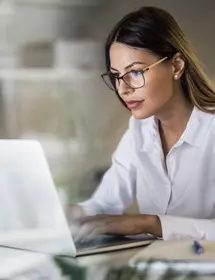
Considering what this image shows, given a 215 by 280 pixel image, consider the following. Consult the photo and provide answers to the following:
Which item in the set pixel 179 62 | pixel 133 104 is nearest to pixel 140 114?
pixel 133 104

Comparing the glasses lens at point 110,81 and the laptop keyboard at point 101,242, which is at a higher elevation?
the glasses lens at point 110,81

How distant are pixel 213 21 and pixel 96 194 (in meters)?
0.44

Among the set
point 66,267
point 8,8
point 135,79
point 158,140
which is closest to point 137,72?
point 135,79

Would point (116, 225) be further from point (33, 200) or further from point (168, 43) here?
point (168, 43)

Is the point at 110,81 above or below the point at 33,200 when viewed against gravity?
above

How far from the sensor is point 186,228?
1.09 metres

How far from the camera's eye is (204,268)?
41.9 inches

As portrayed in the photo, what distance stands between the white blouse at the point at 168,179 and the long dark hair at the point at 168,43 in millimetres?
40

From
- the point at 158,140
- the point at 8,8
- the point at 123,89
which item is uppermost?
the point at 8,8

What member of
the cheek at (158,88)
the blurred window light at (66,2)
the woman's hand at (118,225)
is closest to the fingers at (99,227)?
the woman's hand at (118,225)

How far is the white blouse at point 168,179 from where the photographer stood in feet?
3.57

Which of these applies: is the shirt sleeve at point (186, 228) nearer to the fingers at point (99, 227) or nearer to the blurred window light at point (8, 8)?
the fingers at point (99, 227)

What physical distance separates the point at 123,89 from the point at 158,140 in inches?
5.2

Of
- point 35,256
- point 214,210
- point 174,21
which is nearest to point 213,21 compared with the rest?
point 174,21
